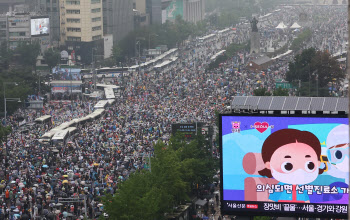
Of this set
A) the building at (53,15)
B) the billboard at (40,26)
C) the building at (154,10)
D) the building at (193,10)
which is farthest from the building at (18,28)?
the building at (193,10)

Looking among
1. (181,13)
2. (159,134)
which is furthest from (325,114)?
(181,13)

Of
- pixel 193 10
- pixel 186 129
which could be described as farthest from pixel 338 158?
pixel 193 10

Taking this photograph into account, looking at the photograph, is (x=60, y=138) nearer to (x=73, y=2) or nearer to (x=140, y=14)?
(x=73, y=2)

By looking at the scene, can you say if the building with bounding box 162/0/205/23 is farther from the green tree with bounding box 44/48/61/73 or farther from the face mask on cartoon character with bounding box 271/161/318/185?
the face mask on cartoon character with bounding box 271/161/318/185

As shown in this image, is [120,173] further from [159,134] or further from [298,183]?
[298,183]

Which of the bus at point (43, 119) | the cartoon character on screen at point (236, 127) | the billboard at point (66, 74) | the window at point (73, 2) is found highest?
the window at point (73, 2)

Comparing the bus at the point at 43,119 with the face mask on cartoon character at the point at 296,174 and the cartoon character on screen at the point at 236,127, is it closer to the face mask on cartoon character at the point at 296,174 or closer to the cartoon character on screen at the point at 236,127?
the cartoon character on screen at the point at 236,127
